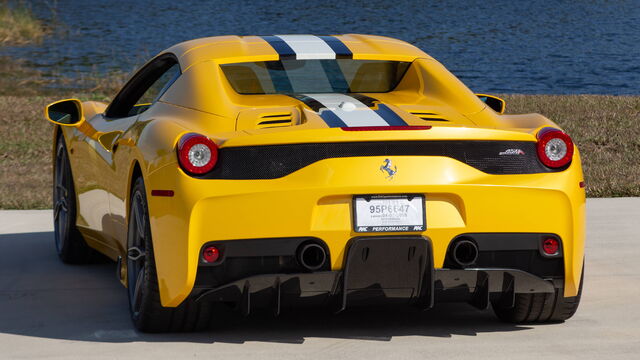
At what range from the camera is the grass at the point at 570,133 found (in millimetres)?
11867

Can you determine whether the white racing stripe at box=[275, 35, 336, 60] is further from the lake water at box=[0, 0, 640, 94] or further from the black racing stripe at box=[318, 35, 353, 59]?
the lake water at box=[0, 0, 640, 94]

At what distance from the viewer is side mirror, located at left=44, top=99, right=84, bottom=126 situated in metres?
7.12

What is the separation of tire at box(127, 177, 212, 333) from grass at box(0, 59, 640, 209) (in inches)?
201

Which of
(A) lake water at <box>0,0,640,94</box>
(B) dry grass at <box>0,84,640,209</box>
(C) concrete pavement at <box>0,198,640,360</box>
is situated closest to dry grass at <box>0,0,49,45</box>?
(A) lake water at <box>0,0,640,94</box>

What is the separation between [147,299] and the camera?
5656 millimetres

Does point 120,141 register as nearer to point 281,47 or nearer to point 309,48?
point 281,47

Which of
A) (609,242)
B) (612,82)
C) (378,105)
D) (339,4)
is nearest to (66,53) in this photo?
(612,82)

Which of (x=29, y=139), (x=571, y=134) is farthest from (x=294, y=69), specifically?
(x=29, y=139)

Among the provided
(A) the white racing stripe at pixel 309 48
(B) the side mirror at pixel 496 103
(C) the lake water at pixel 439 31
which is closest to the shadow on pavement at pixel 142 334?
(B) the side mirror at pixel 496 103

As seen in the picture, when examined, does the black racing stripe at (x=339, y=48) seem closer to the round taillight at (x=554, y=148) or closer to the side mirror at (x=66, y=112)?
the round taillight at (x=554, y=148)

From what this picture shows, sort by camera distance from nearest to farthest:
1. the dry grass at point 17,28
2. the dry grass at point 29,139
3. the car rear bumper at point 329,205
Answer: the car rear bumper at point 329,205
the dry grass at point 29,139
the dry grass at point 17,28

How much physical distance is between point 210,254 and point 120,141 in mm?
1278

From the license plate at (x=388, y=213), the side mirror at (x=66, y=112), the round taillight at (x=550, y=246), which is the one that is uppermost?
the license plate at (x=388, y=213)

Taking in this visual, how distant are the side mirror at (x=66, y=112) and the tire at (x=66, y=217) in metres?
0.55
